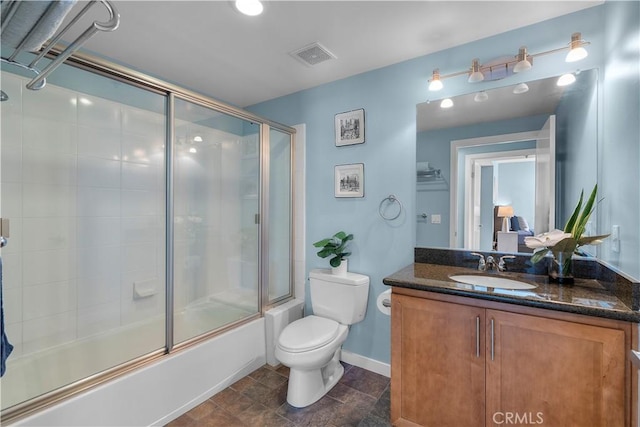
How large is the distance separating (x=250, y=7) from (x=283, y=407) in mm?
2299

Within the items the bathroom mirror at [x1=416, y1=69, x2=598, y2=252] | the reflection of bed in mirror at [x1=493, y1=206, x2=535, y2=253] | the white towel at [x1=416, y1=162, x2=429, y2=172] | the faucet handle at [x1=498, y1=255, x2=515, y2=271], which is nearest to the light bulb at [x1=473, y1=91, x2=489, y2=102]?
the bathroom mirror at [x1=416, y1=69, x2=598, y2=252]

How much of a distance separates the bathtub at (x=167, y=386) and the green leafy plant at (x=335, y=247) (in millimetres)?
750

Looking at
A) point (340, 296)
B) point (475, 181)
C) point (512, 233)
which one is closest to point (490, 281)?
point (512, 233)

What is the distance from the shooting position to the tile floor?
5.50 ft

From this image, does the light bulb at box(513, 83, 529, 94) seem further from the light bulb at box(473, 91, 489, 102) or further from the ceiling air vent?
the ceiling air vent

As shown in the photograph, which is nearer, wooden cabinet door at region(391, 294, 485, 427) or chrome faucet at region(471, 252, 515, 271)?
wooden cabinet door at region(391, 294, 485, 427)

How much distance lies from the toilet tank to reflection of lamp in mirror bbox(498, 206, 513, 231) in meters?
0.97

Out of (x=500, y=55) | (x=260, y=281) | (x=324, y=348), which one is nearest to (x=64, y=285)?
(x=260, y=281)

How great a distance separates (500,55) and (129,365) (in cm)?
281

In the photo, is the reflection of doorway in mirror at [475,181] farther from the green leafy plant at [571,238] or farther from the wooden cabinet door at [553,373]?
the wooden cabinet door at [553,373]

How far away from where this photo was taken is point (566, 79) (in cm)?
160

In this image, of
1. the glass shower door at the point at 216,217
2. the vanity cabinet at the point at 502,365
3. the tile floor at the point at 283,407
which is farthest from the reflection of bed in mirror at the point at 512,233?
the glass shower door at the point at 216,217

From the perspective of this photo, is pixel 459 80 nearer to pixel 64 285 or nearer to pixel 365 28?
pixel 365 28

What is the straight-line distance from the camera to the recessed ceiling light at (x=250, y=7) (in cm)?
147
